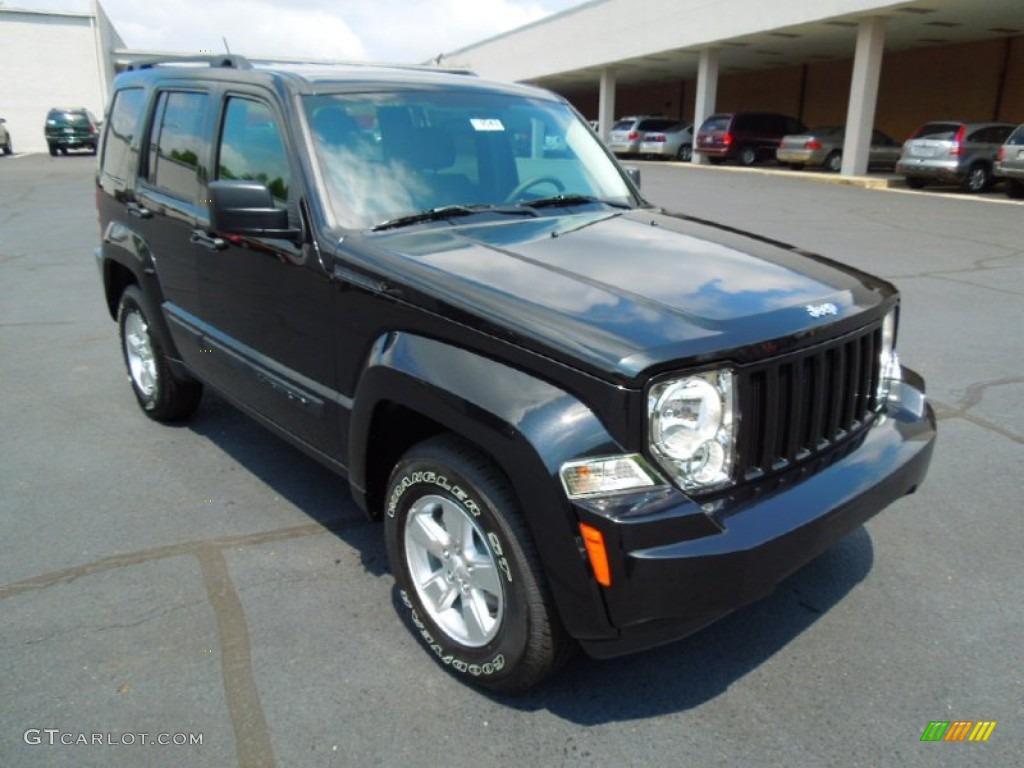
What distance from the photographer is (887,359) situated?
313cm

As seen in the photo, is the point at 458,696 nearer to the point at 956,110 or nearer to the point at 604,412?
the point at 604,412

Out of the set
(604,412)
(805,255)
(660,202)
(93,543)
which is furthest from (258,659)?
(660,202)

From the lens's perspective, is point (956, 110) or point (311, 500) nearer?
point (311, 500)

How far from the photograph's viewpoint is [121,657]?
286cm

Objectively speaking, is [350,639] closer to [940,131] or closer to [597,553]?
[597,553]

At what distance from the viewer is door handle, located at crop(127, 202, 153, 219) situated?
4.49 meters

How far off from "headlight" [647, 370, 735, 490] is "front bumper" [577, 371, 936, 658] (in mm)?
83

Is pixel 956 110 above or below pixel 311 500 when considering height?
above

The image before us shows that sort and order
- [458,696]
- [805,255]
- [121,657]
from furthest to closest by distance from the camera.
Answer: [805,255] < [121,657] < [458,696]

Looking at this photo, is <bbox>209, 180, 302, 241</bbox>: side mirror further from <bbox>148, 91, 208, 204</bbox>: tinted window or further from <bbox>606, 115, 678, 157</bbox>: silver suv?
<bbox>606, 115, 678, 157</bbox>: silver suv

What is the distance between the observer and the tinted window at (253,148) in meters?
3.39

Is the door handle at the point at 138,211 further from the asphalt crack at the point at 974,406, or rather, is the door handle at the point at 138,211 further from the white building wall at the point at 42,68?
the white building wall at the point at 42,68

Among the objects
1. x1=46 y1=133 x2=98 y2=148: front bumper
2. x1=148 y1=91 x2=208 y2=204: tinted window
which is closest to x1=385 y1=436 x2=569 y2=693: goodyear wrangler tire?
x1=148 y1=91 x2=208 y2=204: tinted window

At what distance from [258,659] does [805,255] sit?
2.61m
